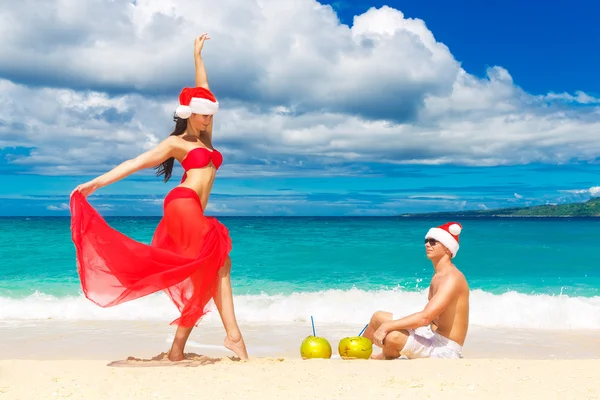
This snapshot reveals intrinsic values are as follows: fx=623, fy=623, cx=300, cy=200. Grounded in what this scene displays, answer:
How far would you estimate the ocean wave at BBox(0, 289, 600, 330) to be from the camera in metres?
10.4

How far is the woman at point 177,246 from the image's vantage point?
16.7 ft

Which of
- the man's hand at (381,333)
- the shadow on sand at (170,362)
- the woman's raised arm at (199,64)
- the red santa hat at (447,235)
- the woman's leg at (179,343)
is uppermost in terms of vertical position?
the woman's raised arm at (199,64)

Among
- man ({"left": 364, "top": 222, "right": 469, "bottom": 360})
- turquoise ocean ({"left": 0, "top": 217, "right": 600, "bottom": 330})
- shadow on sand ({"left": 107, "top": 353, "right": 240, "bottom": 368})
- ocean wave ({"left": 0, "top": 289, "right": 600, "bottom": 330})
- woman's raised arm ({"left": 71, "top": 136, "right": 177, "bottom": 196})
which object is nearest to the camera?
woman's raised arm ({"left": 71, "top": 136, "right": 177, "bottom": 196})

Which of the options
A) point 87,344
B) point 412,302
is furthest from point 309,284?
point 87,344

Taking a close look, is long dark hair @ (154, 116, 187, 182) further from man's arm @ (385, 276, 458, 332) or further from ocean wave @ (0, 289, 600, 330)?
ocean wave @ (0, 289, 600, 330)

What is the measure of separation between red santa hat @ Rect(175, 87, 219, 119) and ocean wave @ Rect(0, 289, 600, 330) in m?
5.01

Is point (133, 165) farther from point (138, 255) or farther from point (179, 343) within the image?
point (179, 343)

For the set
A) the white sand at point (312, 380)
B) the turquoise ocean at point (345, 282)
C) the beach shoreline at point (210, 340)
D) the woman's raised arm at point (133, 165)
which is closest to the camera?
the white sand at point (312, 380)

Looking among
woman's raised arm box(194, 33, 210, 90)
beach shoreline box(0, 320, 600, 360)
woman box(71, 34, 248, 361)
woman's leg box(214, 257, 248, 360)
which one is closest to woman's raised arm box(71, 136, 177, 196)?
woman box(71, 34, 248, 361)

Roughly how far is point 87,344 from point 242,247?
17.7 meters

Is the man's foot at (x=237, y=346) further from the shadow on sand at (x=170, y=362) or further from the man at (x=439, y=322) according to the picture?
the man at (x=439, y=322)

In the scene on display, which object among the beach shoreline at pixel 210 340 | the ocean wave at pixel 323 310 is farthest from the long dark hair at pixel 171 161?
the ocean wave at pixel 323 310

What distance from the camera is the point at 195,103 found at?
5379 millimetres

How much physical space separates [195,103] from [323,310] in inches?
258
